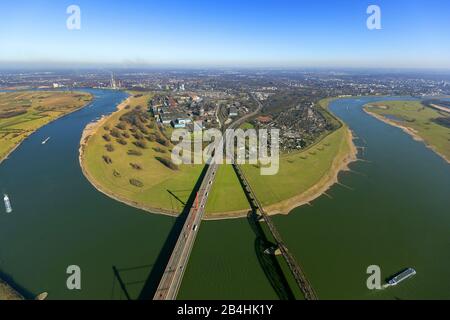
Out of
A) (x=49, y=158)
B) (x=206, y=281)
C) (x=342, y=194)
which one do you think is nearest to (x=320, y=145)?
(x=342, y=194)

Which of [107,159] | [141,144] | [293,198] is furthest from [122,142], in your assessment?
[293,198]

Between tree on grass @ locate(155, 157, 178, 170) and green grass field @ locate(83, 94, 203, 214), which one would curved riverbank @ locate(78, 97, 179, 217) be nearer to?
green grass field @ locate(83, 94, 203, 214)

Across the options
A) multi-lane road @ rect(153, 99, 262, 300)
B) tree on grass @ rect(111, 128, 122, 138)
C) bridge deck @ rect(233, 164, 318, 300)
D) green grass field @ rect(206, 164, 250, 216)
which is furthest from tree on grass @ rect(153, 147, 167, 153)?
bridge deck @ rect(233, 164, 318, 300)

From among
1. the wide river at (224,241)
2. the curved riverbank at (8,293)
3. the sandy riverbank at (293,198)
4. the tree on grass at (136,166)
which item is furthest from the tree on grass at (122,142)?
the curved riverbank at (8,293)

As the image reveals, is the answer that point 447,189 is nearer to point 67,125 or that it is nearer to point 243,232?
point 243,232

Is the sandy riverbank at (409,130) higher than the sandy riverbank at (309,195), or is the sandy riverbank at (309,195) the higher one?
the sandy riverbank at (409,130)

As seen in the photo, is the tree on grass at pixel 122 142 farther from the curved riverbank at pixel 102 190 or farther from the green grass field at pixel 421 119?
the green grass field at pixel 421 119
